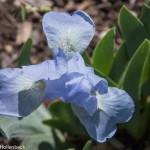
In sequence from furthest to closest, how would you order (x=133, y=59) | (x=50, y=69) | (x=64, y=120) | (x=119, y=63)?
1. (x=64, y=120)
2. (x=119, y=63)
3. (x=133, y=59)
4. (x=50, y=69)

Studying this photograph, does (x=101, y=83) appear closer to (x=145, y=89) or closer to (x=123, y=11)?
(x=123, y=11)

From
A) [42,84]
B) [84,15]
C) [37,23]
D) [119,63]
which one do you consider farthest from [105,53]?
[37,23]

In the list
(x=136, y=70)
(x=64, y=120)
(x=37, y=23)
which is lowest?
(x=64, y=120)

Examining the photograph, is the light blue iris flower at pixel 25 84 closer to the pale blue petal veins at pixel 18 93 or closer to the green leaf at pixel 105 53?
the pale blue petal veins at pixel 18 93

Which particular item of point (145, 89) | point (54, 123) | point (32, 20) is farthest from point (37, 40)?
point (145, 89)

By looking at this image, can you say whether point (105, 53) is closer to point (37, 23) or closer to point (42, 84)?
point (42, 84)

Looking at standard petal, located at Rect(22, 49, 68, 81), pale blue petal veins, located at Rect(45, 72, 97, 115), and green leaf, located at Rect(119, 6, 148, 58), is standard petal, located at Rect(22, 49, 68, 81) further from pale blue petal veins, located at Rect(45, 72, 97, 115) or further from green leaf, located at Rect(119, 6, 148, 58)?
green leaf, located at Rect(119, 6, 148, 58)

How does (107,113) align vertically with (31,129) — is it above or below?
above
